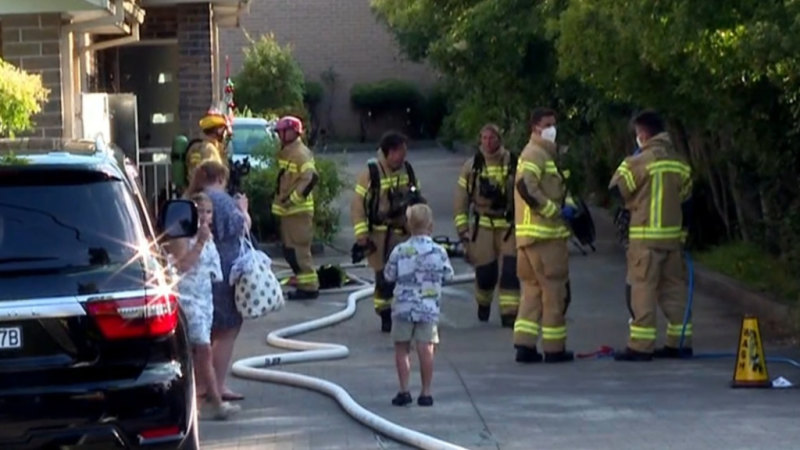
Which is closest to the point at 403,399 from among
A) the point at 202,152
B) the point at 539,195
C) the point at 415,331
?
the point at 415,331

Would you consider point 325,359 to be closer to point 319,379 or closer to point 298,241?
point 319,379

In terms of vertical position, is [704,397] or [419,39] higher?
[419,39]

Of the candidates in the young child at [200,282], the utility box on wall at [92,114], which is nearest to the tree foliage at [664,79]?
the young child at [200,282]

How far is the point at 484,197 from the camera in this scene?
1369cm

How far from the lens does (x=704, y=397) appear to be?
10406mm

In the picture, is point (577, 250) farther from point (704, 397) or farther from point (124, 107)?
point (704, 397)

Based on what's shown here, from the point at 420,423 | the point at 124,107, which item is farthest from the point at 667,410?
the point at 124,107

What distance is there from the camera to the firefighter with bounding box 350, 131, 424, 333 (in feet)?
44.5

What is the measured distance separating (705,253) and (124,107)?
6815 mm

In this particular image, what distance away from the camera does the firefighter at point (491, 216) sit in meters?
13.7

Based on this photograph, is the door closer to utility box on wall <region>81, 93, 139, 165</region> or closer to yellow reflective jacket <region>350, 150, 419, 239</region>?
utility box on wall <region>81, 93, 139, 165</region>

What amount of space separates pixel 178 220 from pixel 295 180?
733 cm

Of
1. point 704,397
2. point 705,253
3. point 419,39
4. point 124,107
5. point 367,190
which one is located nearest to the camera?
point 704,397

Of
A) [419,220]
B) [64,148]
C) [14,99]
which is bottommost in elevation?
[419,220]
